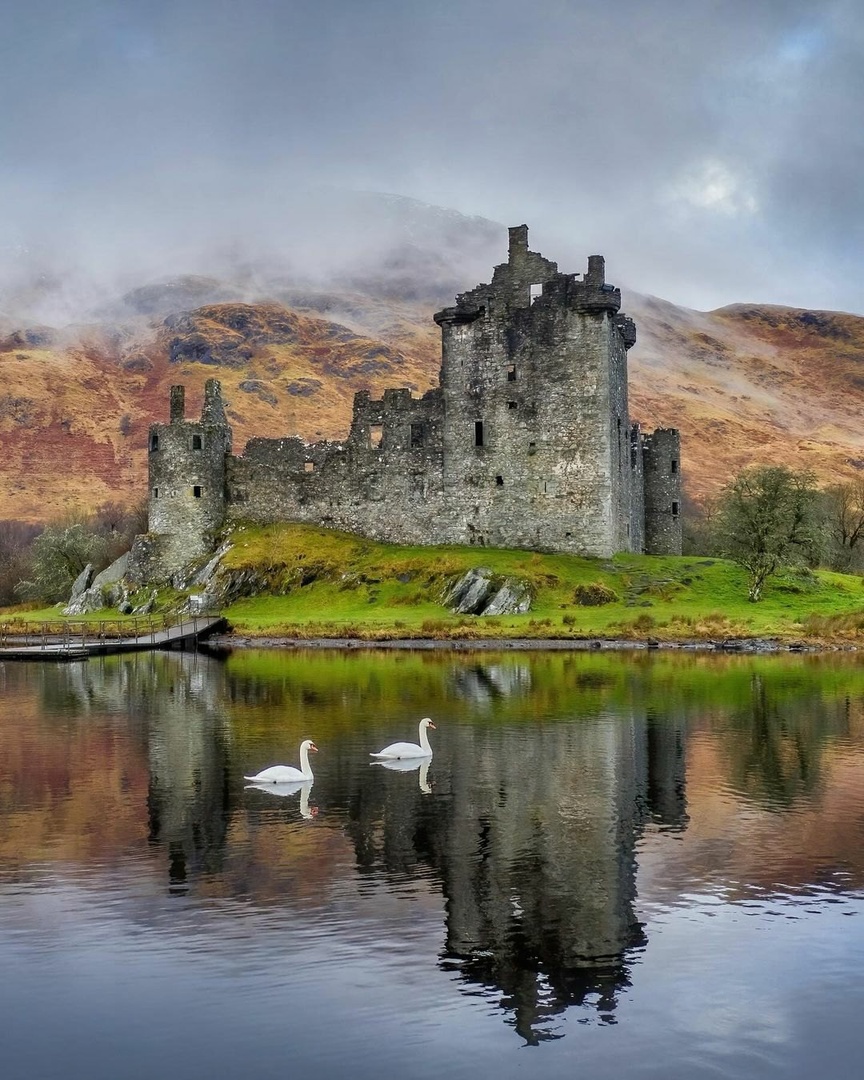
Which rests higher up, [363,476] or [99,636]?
[363,476]

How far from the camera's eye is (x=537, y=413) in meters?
62.9

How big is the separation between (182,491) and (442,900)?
55.1 metres

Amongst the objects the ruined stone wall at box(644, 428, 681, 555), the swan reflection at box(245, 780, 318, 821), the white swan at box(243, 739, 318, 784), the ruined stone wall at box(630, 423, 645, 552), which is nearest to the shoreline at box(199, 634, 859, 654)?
the ruined stone wall at box(630, 423, 645, 552)

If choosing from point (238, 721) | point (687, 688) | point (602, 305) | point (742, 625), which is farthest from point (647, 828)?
point (602, 305)

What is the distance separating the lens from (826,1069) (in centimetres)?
1062

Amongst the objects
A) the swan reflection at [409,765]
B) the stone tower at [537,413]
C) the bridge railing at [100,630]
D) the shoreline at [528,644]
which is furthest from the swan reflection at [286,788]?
the stone tower at [537,413]

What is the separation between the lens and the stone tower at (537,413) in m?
61.7

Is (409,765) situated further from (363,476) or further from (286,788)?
(363,476)

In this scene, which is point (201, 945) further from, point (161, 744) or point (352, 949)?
point (161, 744)

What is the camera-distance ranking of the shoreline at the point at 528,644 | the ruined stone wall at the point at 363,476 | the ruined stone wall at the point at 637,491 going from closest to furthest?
the shoreline at the point at 528,644 < the ruined stone wall at the point at 363,476 < the ruined stone wall at the point at 637,491

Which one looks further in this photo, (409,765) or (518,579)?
(518,579)

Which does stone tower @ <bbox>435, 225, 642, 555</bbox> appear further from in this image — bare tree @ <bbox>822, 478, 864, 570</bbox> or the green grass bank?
bare tree @ <bbox>822, 478, 864, 570</bbox>

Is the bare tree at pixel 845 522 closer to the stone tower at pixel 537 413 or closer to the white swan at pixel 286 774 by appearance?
the stone tower at pixel 537 413

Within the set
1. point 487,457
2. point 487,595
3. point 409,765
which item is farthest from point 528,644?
point 409,765
